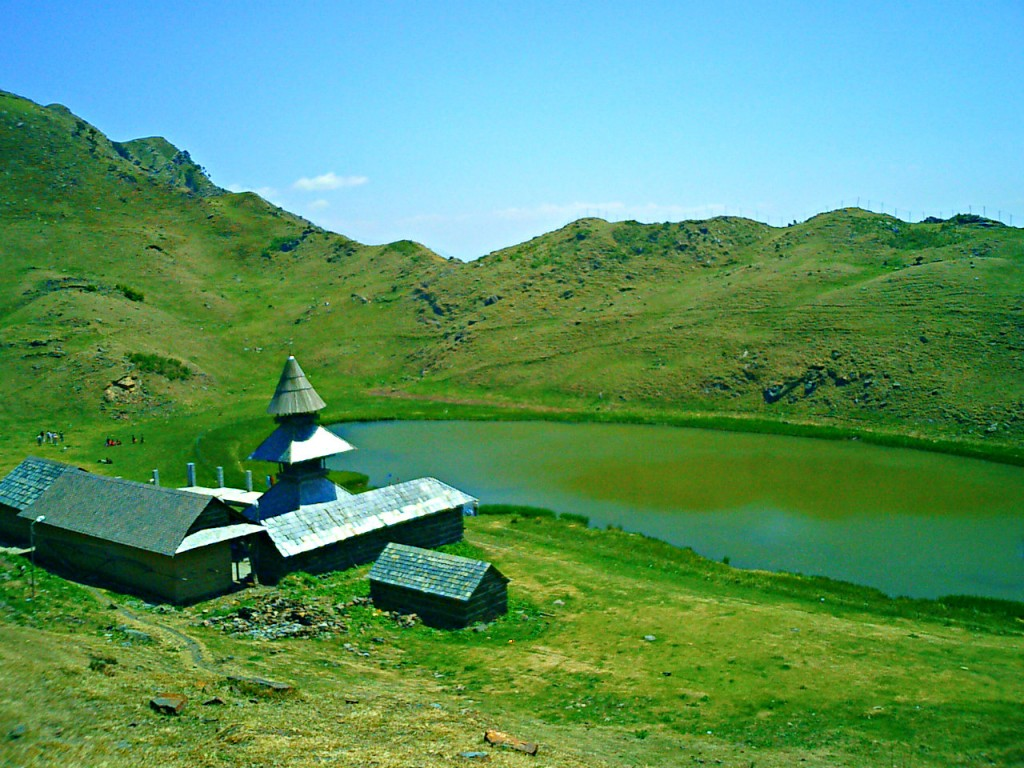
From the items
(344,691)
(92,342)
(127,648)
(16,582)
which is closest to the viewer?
(344,691)

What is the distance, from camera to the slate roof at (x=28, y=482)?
31.1 metres

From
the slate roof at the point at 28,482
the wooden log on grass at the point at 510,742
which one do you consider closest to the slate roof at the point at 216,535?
the slate roof at the point at 28,482

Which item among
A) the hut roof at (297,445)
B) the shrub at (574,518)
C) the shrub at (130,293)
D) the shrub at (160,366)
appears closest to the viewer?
the hut roof at (297,445)

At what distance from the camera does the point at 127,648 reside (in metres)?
19.2

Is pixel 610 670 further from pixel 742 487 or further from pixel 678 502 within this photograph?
pixel 742 487

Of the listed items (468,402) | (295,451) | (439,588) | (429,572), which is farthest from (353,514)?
(468,402)

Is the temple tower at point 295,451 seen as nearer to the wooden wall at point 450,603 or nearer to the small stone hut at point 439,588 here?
the small stone hut at point 439,588

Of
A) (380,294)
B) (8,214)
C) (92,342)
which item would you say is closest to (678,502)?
(92,342)

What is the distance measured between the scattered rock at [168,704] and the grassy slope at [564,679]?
0.22 m

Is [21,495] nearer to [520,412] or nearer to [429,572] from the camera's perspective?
[429,572]

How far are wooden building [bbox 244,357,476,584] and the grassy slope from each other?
4.80 ft

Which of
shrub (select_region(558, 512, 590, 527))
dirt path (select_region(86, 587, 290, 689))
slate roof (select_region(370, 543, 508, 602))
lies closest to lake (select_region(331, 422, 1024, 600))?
shrub (select_region(558, 512, 590, 527))

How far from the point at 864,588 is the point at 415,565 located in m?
16.1

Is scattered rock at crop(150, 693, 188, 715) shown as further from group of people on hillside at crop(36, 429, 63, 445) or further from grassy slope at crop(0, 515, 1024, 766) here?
group of people on hillside at crop(36, 429, 63, 445)
